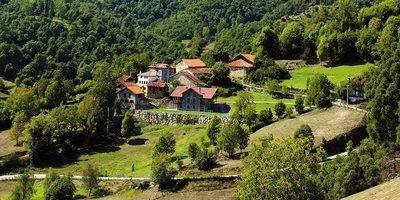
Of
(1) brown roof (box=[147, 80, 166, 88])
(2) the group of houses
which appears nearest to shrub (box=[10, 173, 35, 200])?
(2) the group of houses

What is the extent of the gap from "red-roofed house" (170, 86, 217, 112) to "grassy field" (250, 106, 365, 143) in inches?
579

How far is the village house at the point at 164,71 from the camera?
319 feet

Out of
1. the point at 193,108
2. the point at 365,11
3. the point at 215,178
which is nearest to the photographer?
the point at 215,178

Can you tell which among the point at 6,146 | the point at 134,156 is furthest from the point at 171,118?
the point at 6,146

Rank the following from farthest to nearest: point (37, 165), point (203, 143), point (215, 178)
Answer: point (37, 165), point (203, 143), point (215, 178)

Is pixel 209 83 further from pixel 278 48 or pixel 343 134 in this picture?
pixel 343 134

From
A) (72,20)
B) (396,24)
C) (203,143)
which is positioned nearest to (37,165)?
(203,143)

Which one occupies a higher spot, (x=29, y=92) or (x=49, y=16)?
(x=49, y=16)

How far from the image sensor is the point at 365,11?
9750 centimetres

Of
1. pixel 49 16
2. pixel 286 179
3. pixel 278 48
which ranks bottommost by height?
pixel 286 179

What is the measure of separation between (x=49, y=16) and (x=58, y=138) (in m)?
98.6

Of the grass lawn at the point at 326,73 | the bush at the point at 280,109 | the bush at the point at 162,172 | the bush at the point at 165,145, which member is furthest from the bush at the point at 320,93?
the bush at the point at 162,172

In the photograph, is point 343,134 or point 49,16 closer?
point 343,134

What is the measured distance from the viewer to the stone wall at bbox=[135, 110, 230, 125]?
76.7 metres
